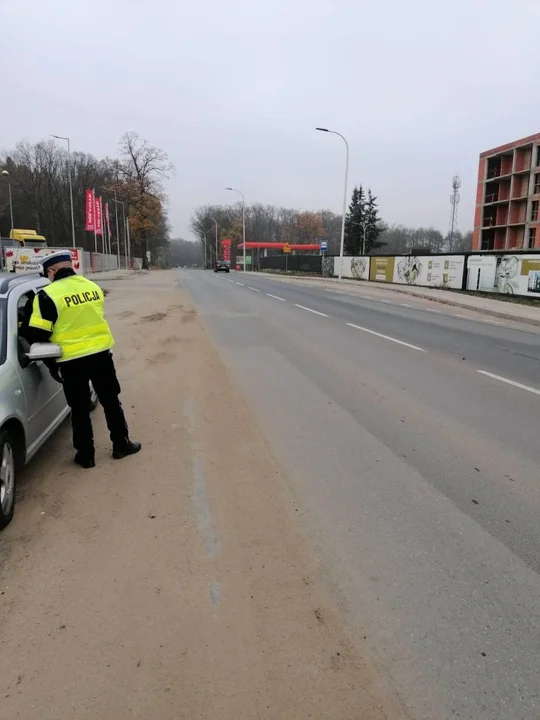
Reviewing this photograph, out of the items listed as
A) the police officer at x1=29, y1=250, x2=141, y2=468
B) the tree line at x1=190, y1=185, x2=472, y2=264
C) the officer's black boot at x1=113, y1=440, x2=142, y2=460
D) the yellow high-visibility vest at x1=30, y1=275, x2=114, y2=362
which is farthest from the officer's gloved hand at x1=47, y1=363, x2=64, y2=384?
the tree line at x1=190, y1=185, x2=472, y2=264

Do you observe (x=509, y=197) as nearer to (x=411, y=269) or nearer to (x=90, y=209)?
(x=411, y=269)

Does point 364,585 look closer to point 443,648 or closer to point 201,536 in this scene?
point 443,648

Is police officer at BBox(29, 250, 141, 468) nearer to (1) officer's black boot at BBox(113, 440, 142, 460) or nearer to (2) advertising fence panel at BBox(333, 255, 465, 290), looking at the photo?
(1) officer's black boot at BBox(113, 440, 142, 460)

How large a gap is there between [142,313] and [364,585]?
15.0 metres

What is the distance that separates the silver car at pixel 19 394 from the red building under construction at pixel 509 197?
65.9m

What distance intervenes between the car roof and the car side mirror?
0.76 metres

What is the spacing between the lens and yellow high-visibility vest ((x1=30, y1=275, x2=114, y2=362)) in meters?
4.08

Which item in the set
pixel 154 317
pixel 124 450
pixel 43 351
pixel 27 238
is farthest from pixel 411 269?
pixel 27 238

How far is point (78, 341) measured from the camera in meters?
4.22

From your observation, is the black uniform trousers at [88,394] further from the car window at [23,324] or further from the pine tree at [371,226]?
the pine tree at [371,226]

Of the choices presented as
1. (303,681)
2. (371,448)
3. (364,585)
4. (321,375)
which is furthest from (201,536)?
(321,375)

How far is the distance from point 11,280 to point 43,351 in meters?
1.19

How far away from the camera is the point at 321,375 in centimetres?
797

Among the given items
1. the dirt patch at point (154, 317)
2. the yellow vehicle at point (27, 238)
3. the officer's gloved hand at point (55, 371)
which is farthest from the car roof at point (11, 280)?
the yellow vehicle at point (27, 238)
